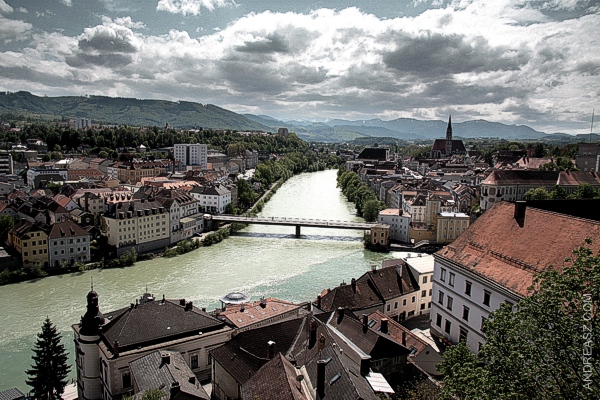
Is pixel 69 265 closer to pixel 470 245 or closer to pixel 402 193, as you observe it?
pixel 470 245

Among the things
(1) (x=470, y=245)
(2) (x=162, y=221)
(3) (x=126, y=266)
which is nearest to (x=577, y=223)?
(1) (x=470, y=245)

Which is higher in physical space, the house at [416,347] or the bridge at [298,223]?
the house at [416,347]

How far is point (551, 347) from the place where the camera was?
5047mm

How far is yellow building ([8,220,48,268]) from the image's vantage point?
26875 millimetres

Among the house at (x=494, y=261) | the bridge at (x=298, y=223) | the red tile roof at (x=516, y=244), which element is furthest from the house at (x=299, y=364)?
the bridge at (x=298, y=223)

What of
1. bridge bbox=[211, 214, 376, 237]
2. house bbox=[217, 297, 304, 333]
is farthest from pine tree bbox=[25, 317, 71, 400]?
bridge bbox=[211, 214, 376, 237]

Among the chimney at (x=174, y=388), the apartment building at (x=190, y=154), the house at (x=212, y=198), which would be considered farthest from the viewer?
the apartment building at (x=190, y=154)

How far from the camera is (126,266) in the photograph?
29219 mm

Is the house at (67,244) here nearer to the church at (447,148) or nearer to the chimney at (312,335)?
the chimney at (312,335)

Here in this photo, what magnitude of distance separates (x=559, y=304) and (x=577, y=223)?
8303 mm

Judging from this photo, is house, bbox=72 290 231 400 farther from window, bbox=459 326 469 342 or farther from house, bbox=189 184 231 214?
house, bbox=189 184 231 214

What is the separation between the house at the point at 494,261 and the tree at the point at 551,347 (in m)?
6.35

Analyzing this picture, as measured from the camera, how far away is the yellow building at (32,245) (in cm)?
2688

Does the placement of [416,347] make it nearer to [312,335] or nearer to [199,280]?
[312,335]
